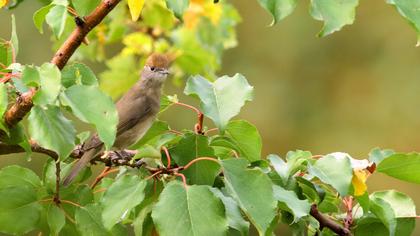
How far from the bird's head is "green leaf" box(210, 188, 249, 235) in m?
1.45

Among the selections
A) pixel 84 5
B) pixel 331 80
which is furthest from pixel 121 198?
pixel 331 80

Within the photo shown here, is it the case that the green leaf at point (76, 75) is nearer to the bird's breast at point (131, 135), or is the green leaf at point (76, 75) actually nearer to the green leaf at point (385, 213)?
the green leaf at point (385, 213)

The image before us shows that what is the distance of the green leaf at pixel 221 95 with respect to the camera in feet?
6.20

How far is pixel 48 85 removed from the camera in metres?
1.75

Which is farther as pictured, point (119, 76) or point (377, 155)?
point (119, 76)

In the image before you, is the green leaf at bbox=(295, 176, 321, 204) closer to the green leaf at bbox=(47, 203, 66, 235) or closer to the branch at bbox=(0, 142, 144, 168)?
the branch at bbox=(0, 142, 144, 168)

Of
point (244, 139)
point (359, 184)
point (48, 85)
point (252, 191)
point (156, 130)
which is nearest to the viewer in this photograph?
point (48, 85)

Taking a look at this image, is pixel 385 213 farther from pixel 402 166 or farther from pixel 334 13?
pixel 334 13

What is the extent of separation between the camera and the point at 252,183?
6.18ft

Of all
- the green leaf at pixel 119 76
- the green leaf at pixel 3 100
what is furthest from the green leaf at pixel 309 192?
the green leaf at pixel 119 76

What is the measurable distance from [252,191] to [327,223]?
0.29 m

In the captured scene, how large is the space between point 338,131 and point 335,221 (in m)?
8.07

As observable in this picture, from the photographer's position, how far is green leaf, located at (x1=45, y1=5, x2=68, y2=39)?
1.89 m

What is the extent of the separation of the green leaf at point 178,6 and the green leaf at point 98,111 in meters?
0.19
